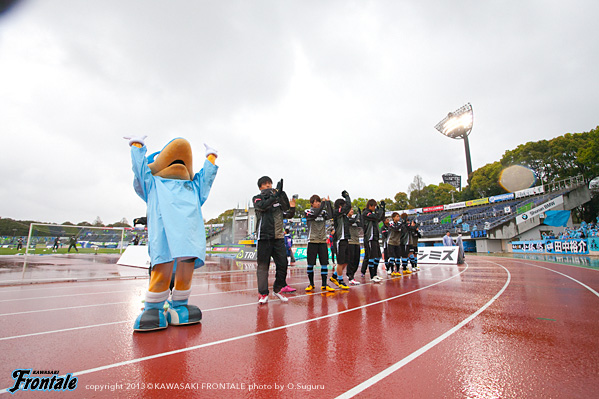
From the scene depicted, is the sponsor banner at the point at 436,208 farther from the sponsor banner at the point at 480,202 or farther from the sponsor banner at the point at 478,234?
the sponsor banner at the point at 478,234

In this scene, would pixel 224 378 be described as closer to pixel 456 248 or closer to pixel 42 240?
pixel 456 248

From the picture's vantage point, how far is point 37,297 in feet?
16.7

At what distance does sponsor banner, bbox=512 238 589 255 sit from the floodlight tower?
3125 cm

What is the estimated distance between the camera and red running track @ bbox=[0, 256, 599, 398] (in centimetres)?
173

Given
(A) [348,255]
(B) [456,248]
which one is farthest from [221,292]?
(B) [456,248]

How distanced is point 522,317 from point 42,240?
25129mm

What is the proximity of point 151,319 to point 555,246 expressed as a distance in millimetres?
31766

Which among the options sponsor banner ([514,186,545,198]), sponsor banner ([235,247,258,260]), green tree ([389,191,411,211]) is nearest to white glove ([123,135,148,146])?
sponsor banner ([235,247,258,260])

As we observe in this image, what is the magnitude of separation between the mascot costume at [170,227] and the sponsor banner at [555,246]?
26.8 m

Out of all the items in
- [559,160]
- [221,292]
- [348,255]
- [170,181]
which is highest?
[559,160]

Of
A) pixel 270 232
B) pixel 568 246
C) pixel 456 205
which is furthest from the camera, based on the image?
pixel 456 205

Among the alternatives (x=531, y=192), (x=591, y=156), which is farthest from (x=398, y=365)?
(x=531, y=192)

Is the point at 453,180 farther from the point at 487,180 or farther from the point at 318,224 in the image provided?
the point at 318,224

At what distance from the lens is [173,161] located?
139 inches
